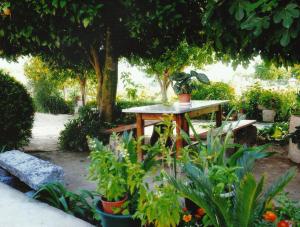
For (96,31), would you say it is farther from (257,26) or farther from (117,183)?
(117,183)

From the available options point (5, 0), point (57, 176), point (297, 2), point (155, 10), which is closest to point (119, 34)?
point (155, 10)

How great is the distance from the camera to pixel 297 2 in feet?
10.5

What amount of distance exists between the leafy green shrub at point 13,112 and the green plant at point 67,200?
2.57m

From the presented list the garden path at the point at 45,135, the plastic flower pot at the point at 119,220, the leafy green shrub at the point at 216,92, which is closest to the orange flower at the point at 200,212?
the plastic flower pot at the point at 119,220

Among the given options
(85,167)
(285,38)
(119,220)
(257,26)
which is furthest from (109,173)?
(85,167)

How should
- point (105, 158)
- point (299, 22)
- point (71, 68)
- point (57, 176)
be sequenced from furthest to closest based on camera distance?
point (71, 68), point (57, 176), point (299, 22), point (105, 158)

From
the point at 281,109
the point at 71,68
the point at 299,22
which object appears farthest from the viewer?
the point at 281,109

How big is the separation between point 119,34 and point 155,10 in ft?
5.35

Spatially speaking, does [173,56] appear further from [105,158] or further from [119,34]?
[105,158]

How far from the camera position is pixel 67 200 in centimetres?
375

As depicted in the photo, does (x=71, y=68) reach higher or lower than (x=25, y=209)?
higher

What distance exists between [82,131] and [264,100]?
22.1 feet

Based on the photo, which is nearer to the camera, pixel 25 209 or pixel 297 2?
pixel 297 2

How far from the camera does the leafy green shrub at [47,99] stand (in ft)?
54.2
